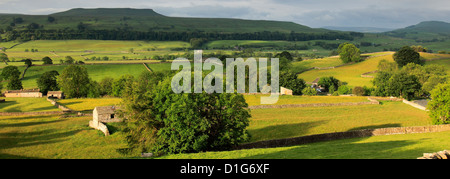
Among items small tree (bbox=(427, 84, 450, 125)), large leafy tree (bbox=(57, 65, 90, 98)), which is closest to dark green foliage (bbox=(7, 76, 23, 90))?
large leafy tree (bbox=(57, 65, 90, 98))

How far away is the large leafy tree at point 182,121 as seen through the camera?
98.7ft

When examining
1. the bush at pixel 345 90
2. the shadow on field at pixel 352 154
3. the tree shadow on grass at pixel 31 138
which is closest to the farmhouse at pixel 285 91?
the bush at pixel 345 90

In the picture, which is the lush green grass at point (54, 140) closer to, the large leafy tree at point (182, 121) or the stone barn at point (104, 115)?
the stone barn at point (104, 115)

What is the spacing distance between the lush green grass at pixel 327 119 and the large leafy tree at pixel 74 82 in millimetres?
45388

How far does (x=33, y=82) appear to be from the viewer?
100 m

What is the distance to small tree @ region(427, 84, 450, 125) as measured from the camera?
4162cm

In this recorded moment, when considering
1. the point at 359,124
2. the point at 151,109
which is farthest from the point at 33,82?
the point at 359,124

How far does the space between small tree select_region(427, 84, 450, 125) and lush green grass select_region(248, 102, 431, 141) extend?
3.08 meters

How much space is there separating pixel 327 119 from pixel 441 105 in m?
13.7

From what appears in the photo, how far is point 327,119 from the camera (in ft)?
161

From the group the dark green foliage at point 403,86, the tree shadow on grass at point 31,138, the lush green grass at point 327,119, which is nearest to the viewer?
the tree shadow on grass at point 31,138

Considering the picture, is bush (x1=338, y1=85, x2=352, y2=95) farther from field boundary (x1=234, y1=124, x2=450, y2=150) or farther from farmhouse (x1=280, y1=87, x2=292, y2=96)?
field boundary (x1=234, y1=124, x2=450, y2=150)

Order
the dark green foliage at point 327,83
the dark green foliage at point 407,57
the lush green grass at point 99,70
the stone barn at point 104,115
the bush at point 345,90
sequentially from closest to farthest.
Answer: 1. the stone barn at point 104,115
2. the bush at point 345,90
3. the dark green foliage at point 327,83
4. the lush green grass at point 99,70
5. the dark green foliage at point 407,57
